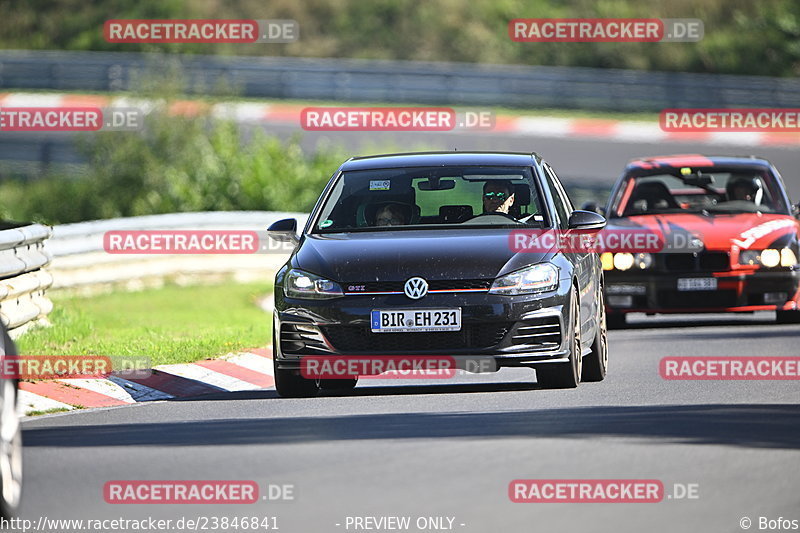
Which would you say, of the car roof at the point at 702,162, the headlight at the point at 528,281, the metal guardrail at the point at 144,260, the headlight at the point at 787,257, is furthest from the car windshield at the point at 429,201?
the metal guardrail at the point at 144,260

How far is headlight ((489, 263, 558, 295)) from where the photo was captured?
11.7 metres

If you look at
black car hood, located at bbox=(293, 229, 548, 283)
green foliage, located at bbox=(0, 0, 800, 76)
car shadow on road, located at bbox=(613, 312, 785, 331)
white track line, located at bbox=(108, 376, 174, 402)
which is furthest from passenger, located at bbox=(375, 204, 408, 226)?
green foliage, located at bbox=(0, 0, 800, 76)

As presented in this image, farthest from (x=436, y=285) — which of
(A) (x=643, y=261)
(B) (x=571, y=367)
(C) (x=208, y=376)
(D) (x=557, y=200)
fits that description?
(A) (x=643, y=261)

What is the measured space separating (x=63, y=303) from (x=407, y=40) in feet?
112

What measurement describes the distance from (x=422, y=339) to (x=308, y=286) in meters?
0.82

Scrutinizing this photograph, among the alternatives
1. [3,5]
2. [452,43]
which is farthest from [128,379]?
[3,5]

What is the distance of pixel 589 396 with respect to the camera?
1212 cm

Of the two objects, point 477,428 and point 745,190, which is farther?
point 745,190

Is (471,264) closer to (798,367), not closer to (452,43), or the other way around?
(798,367)

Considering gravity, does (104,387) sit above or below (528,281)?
below

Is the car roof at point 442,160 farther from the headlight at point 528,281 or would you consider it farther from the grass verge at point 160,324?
the grass verge at point 160,324

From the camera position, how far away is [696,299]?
56.6 ft

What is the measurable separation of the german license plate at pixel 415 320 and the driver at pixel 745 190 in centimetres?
724

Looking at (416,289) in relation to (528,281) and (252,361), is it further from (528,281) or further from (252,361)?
(252,361)
